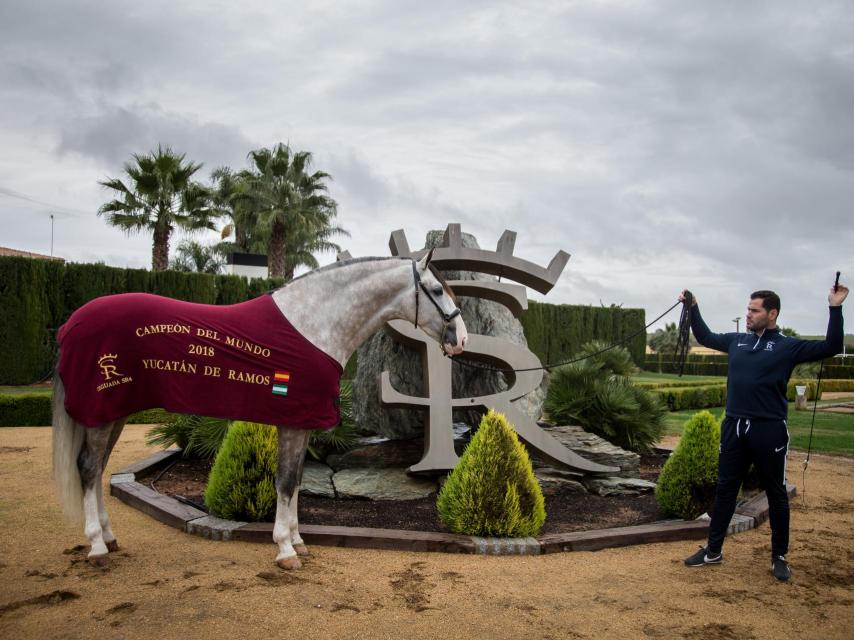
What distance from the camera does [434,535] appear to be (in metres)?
5.12

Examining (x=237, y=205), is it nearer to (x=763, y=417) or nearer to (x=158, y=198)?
(x=158, y=198)

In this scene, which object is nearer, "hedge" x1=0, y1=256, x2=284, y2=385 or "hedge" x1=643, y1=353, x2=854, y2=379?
"hedge" x1=0, y1=256, x2=284, y2=385

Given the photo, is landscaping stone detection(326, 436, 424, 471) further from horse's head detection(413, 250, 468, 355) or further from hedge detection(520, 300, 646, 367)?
hedge detection(520, 300, 646, 367)

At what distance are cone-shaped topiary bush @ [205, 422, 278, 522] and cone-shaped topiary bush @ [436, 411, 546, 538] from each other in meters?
1.48

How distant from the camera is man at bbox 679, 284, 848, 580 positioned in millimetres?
4434

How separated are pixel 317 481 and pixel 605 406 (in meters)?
4.11

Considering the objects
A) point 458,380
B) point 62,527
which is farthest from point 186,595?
point 458,380

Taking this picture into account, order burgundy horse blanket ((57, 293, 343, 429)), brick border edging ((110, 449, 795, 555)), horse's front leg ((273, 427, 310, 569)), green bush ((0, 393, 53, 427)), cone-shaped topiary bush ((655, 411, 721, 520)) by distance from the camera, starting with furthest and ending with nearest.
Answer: green bush ((0, 393, 53, 427))
cone-shaped topiary bush ((655, 411, 721, 520))
brick border edging ((110, 449, 795, 555))
horse's front leg ((273, 427, 310, 569))
burgundy horse blanket ((57, 293, 343, 429))

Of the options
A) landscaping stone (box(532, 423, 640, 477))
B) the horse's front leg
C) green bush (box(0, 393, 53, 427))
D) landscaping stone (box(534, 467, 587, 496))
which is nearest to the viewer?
the horse's front leg

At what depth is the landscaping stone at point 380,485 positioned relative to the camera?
21.6 feet

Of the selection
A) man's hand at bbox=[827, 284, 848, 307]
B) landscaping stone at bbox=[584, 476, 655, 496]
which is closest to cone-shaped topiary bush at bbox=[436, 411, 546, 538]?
landscaping stone at bbox=[584, 476, 655, 496]

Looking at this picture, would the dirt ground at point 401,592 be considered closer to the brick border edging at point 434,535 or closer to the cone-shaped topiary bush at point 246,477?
the brick border edging at point 434,535

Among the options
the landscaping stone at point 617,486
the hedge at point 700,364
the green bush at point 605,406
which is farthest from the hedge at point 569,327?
the landscaping stone at point 617,486

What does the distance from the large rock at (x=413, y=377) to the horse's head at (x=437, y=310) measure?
282 cm
